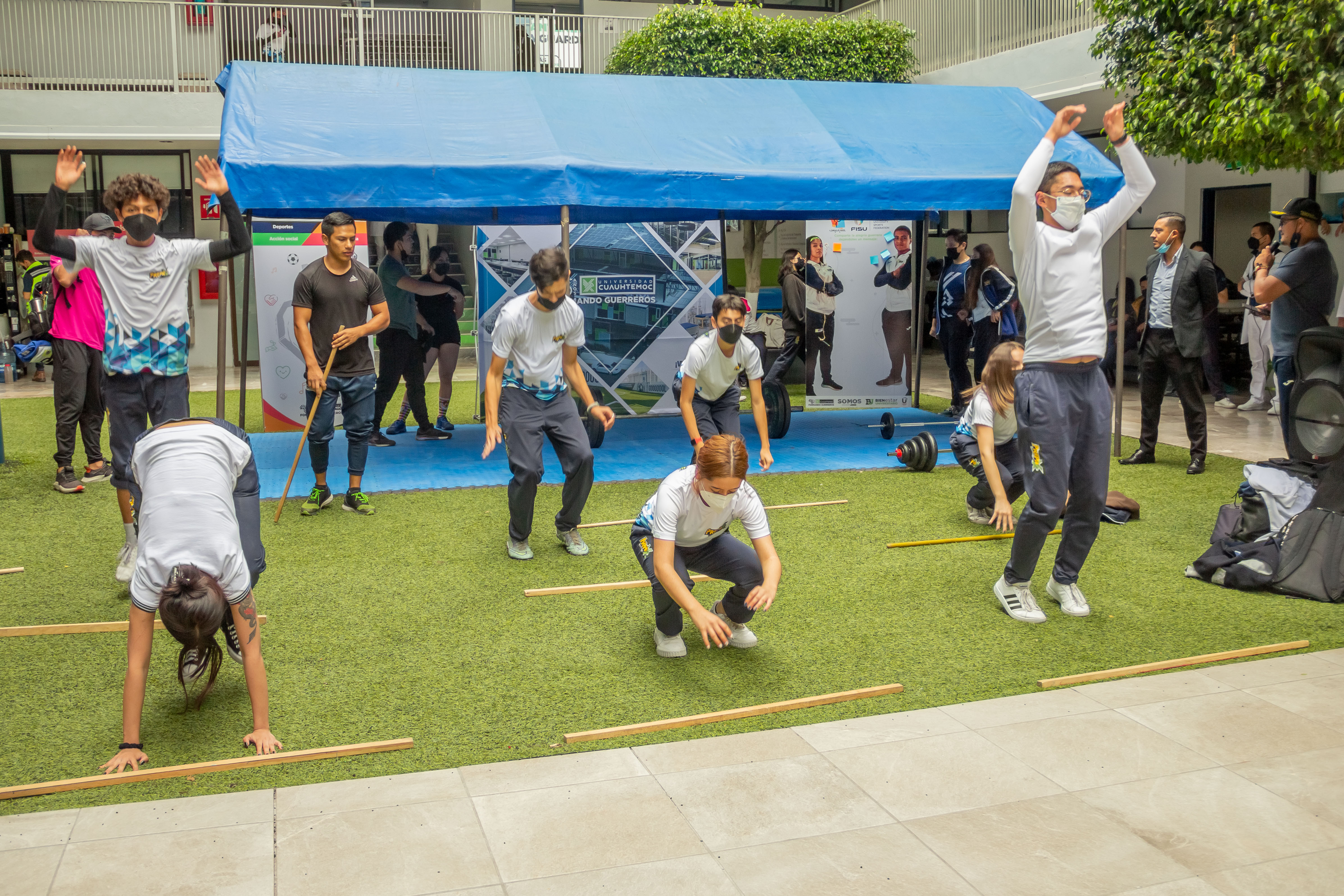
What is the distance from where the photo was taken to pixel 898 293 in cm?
1180

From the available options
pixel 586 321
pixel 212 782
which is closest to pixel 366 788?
pixel 212 782

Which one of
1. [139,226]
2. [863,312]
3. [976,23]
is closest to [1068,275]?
[139,226]

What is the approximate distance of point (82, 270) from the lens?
25.4 ft

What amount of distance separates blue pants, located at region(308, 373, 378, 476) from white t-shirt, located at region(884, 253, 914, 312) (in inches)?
247

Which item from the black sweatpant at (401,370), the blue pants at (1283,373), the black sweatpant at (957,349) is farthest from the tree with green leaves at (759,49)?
the blue pants at (1283,373)

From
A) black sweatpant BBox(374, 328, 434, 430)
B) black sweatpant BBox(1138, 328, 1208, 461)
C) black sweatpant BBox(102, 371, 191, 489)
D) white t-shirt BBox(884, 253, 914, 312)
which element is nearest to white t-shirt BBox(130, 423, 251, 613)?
black sweatpant BBox(102, 371, 191, 489)

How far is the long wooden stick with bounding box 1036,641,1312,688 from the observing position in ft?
14.0

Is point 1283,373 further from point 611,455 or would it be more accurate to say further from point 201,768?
point 201,768

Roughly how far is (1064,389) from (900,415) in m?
6.99

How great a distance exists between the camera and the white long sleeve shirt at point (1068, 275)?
468 cm

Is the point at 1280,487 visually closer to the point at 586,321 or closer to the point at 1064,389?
the point at 1064,389

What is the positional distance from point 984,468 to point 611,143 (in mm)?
3971

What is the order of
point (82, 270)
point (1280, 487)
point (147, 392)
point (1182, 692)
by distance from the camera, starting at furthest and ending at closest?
point (82, 270) → point (1280, 487) → point (147, 392) → point (1182, 692)

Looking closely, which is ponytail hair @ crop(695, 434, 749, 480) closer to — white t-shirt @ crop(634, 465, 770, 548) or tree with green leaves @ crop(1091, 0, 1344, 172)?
white t-shirt @ crop(634, 465, 770, 548)
